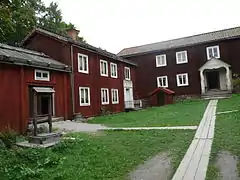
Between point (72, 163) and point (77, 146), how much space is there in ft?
5.99

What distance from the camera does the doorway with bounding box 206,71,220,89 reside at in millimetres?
34341

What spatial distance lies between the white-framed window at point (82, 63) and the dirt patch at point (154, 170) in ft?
45.7

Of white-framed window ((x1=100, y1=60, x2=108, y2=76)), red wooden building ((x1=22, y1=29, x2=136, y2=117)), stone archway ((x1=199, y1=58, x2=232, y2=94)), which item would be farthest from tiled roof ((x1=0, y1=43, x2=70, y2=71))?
stone archway ((x1=199, y1=58, x2=232, y2=94))

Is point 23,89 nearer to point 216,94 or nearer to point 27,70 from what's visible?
point 27,70

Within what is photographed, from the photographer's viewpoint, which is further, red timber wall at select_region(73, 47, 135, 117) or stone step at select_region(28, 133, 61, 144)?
red timber wall at select_region(73, 47, 135, 117)

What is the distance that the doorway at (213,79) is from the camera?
34.3 meters

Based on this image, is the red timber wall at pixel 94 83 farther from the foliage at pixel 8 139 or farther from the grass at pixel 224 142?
the grass at pixel 224 142

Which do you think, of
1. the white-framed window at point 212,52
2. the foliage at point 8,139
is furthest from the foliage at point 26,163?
the white-framed window at point 212,52

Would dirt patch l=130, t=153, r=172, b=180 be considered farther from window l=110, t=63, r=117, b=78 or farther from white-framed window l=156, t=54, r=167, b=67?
white-framed window l=156, t=54, r=167, b=67

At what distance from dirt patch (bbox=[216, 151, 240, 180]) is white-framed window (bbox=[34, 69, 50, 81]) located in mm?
11516

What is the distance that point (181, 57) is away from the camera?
111 feet

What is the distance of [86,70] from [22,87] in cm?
758

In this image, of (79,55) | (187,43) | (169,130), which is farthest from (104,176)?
(187,43)

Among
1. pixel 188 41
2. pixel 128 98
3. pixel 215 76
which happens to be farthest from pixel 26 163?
pixel 215 76
